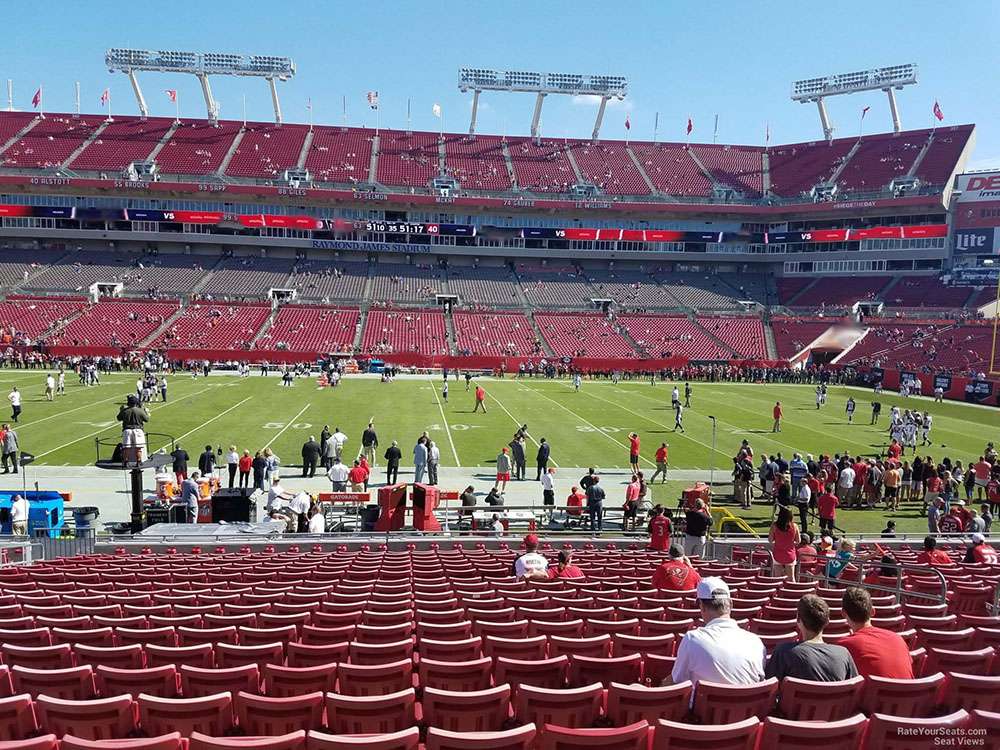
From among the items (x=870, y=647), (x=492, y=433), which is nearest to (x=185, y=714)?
(x=870, y=647)

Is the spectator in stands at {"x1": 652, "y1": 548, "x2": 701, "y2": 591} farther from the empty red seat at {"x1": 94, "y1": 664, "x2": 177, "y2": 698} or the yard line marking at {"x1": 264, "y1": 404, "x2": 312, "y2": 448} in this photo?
the yard line marking at {"x1": 264, "y1": 404, "x2": 312, "y2": 448}

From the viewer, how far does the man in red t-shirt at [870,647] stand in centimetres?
405

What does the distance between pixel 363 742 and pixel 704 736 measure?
156 cm

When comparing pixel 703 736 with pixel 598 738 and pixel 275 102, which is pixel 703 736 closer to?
pixel 598 738

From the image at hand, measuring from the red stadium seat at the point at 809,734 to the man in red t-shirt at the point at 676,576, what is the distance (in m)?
3.94

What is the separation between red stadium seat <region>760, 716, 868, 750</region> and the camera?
3314 mm

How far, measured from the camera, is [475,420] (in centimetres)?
3023

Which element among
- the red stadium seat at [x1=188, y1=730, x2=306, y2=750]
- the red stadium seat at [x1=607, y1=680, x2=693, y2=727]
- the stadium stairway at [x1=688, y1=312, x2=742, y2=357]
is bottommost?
the red stadium seat at [x1=607, y1=680, x2=693, y2=727]

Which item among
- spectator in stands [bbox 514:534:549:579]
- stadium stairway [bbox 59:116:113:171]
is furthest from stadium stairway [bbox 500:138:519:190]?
spectator in stands [bbox 514:534:549:579]

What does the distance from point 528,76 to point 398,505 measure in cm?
7755

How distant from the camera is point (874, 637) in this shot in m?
4.16

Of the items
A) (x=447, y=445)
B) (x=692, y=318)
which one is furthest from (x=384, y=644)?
(x=692, y=318)

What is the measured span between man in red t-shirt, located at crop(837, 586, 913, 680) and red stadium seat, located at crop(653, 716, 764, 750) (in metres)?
1.12

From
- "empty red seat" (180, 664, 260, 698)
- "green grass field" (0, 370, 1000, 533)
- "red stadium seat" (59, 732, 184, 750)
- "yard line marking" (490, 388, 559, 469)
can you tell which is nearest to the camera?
"red stadium seat" (59, 732, 184, 750)
